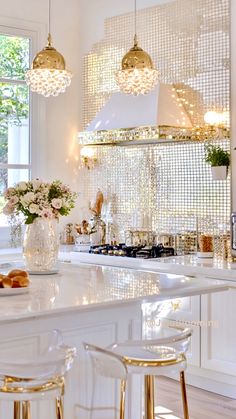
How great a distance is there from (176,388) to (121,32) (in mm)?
3307

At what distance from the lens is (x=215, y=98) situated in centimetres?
513

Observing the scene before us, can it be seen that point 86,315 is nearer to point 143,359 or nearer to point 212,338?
point 143,359

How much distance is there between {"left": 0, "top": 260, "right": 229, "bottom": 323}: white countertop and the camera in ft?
8.18

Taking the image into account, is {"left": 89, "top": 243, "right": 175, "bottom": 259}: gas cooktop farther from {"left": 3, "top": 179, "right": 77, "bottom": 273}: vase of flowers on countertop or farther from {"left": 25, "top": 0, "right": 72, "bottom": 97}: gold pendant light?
{"left": 25, "top": 0, "right": 72, "bottom": 97}: gold pendant light

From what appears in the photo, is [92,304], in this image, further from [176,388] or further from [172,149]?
[172,149]

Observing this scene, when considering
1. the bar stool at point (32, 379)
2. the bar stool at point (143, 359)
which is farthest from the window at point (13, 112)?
the bar stool at point (32, 379)

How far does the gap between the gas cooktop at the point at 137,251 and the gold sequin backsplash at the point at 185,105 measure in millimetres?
308

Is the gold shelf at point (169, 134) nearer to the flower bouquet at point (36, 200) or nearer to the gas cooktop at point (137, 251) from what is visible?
the gas cooktop at point (137, 251)

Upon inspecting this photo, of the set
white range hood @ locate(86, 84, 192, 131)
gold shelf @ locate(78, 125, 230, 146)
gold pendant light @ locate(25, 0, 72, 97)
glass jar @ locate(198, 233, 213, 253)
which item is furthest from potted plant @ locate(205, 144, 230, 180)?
gold pendant light @ locate(25, 0, 72, 97)

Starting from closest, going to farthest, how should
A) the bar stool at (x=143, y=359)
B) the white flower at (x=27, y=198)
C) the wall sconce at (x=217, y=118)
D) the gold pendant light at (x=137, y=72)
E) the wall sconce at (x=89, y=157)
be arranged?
the bar stool at (x=143, y=359)
the white flower at (x=27, y=198)
the gold pendant light at (x=137, y=72)
the wall sconce at (x=217, y=118)
the wall sconce at (x=89, y=157)

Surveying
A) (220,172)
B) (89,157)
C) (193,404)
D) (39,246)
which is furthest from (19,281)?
(89,157)

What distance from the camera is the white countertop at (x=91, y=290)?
2.49 meters

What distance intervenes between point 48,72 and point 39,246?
98cm

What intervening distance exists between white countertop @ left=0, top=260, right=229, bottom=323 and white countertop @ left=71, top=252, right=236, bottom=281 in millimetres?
894
